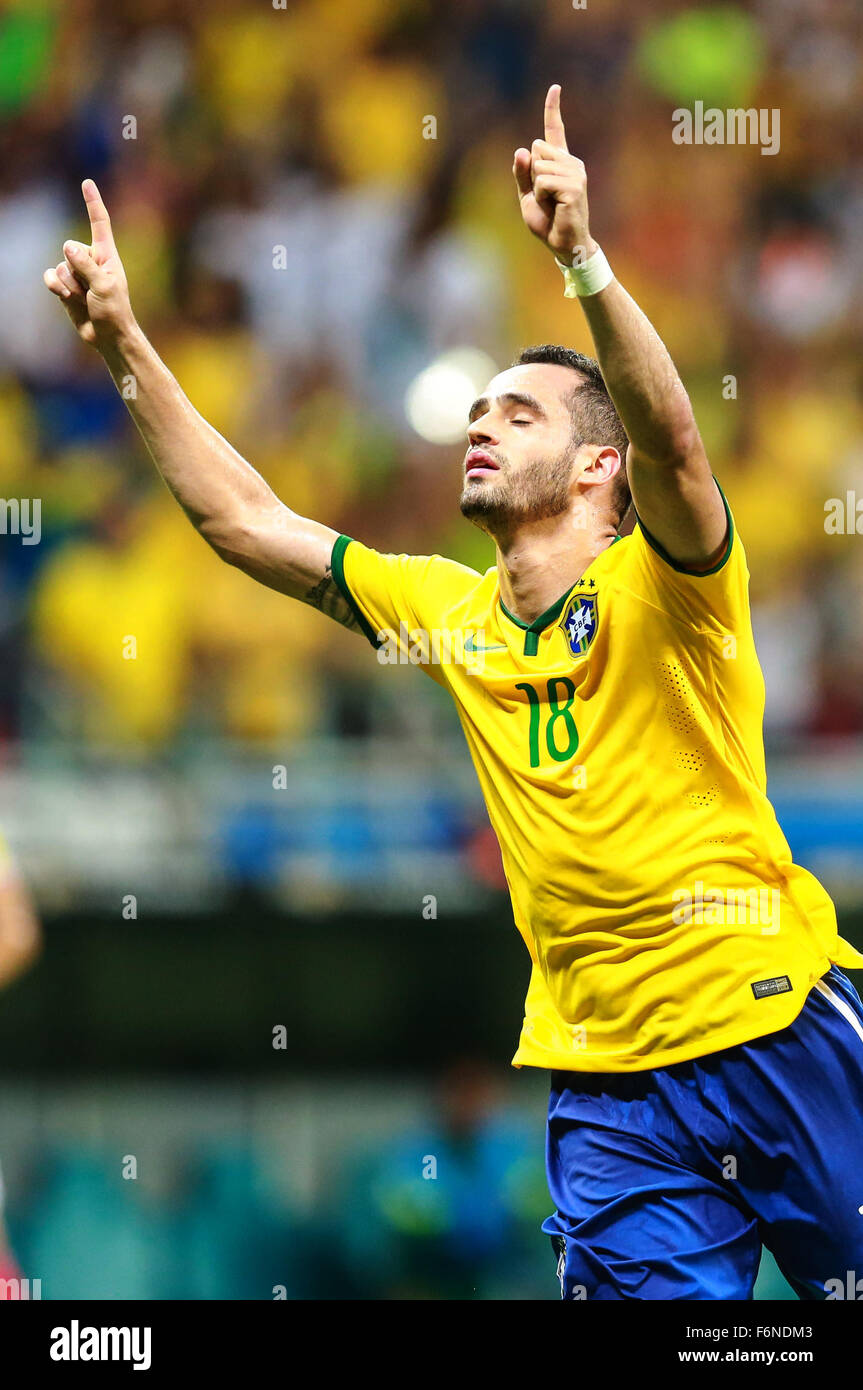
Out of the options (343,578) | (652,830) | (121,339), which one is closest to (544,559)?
(343,578)

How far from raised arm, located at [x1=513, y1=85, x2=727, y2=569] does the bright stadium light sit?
19.5ft

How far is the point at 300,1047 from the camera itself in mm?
7668

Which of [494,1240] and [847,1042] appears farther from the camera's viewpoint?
[494,1240]

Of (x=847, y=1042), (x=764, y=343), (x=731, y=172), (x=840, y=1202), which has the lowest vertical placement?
(x=840, y=1202)

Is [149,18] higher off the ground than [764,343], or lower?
higher

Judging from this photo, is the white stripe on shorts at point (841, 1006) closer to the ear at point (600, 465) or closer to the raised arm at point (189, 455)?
the ear at point (600, 465)

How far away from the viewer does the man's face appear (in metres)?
3.94

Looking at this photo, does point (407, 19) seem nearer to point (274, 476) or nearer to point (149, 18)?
point (149, 18)

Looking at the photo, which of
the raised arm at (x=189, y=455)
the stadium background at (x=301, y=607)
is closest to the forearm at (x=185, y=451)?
the raised arm at (x=189, y=455)

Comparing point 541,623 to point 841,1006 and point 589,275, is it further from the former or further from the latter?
point 841,1006

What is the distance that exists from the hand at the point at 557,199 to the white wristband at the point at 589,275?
0.02m

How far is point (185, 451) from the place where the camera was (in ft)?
13.8

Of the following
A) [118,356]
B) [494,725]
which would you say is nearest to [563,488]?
[494,725]

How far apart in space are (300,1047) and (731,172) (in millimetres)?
5525
